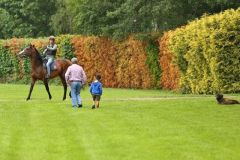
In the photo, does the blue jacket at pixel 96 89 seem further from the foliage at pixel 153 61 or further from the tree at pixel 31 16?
the tree at pixel 31 16

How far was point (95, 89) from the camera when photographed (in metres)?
22.3

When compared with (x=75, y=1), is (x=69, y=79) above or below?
below

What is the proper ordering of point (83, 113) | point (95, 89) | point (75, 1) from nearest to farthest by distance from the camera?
point (83, 113), point (95, 89), point (75, 1)

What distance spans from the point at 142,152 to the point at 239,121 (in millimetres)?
5596

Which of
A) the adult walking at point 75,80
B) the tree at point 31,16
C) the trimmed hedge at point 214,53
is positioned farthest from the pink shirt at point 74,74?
the tree at point 31,16

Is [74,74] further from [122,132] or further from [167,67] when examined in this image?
[167,67]

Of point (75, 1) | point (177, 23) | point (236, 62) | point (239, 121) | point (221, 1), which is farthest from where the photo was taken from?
point (75, 1)

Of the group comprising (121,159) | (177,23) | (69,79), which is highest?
(177,23)

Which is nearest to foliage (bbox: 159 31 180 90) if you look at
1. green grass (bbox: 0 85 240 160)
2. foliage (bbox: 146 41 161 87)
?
foliage (bbox: 146 41 161 87)

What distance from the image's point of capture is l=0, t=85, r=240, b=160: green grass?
507 inches

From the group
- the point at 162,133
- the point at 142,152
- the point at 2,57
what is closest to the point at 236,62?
the point at 162,133

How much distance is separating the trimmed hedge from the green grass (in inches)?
225

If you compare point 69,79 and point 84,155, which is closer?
point 84,155

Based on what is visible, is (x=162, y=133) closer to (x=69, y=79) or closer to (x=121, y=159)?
(x=121, y=159)
